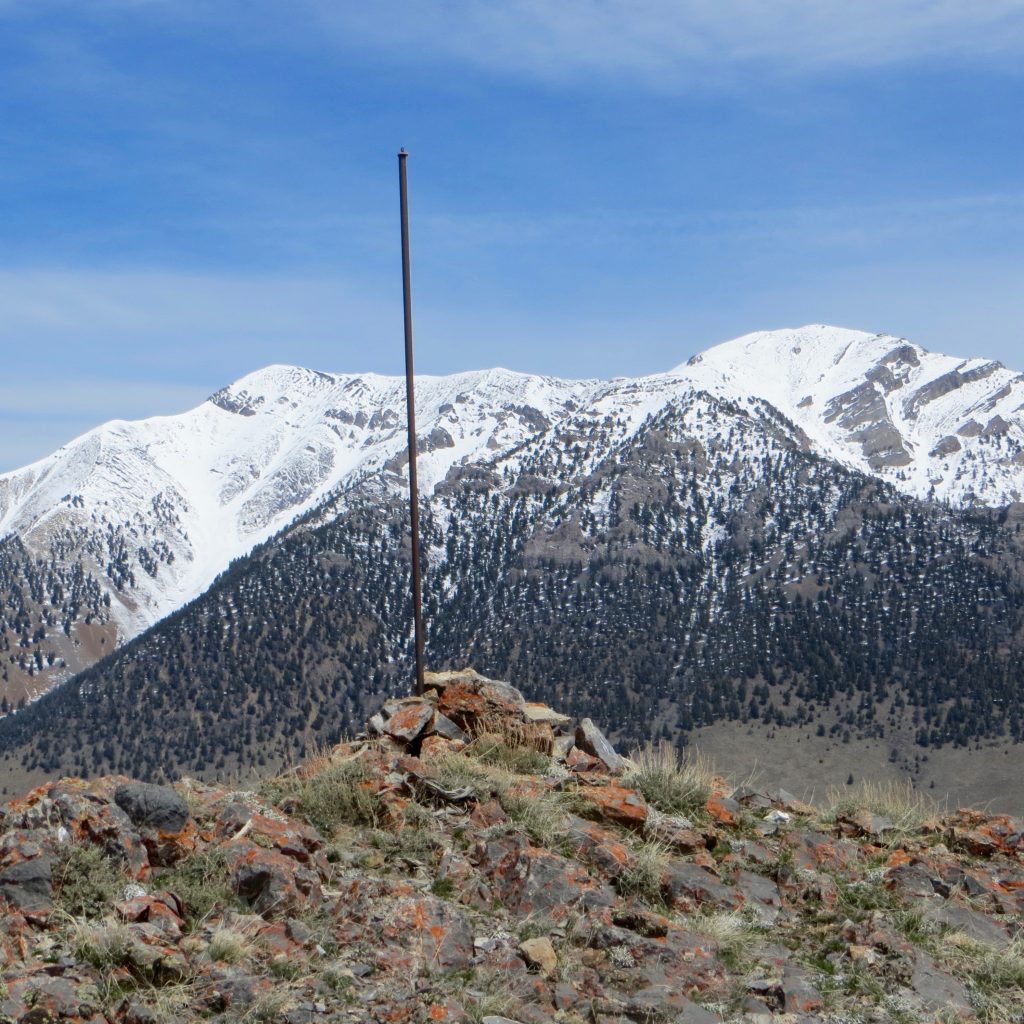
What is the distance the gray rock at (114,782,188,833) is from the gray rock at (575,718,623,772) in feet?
23.1

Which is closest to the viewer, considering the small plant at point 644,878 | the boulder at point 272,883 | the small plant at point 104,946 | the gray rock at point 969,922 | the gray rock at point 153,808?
the small plant at point 104,946

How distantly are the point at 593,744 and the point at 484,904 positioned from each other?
19.3 feet

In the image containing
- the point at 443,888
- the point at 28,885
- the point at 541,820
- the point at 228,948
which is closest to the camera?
the point at 228,948

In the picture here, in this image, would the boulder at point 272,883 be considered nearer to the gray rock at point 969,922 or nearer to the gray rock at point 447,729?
the gray rock at point 447,729

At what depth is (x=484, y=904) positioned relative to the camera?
10516 millimetres

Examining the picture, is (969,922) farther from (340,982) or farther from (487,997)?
(340,982)

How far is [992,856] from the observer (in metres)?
13.6

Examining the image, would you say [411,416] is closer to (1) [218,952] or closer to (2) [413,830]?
(2) [413,830]

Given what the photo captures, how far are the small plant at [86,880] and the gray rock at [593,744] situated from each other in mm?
8028

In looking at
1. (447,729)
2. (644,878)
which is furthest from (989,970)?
(447,729)

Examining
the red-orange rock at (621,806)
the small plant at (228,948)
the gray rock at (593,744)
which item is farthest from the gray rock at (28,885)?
the gray rock at (593,744)

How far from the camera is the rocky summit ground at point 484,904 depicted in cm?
853

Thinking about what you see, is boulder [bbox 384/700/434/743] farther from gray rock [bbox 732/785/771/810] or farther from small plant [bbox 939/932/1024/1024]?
small plant [bbox 939/932/1024/1024]

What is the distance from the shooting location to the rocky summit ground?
853cm
